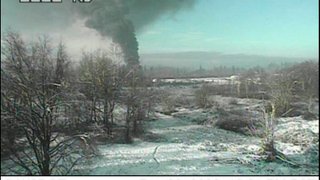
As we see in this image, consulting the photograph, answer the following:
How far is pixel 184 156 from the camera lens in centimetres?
389

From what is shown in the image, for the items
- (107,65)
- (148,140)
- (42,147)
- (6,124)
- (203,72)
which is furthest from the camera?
(148,140)

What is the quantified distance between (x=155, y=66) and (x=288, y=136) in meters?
1.81

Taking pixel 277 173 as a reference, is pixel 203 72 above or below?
above

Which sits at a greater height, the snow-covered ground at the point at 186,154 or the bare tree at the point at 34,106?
the bare tree at the point at 34,106

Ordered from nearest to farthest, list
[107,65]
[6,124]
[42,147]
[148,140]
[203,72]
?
[6,124]
[42,147]
[203,72]
[107,65]
[148,140]

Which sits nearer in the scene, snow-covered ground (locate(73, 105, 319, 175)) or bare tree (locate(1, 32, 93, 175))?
bare tree (locate(1, 32, 93, 175))

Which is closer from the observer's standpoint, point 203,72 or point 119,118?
point 203,72

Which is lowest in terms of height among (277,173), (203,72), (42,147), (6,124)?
(277,173)

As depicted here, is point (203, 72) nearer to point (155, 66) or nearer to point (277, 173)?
point (155, 66)

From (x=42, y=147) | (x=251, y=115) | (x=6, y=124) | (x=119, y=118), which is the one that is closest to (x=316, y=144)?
(x=251, y=115)

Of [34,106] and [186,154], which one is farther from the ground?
[34,106]

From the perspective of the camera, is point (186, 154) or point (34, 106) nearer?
point (34, 106)

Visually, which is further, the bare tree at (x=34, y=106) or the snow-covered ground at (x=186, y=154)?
the snow-covered ground at (x=186, y=154)

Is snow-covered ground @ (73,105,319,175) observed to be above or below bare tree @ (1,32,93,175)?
below
